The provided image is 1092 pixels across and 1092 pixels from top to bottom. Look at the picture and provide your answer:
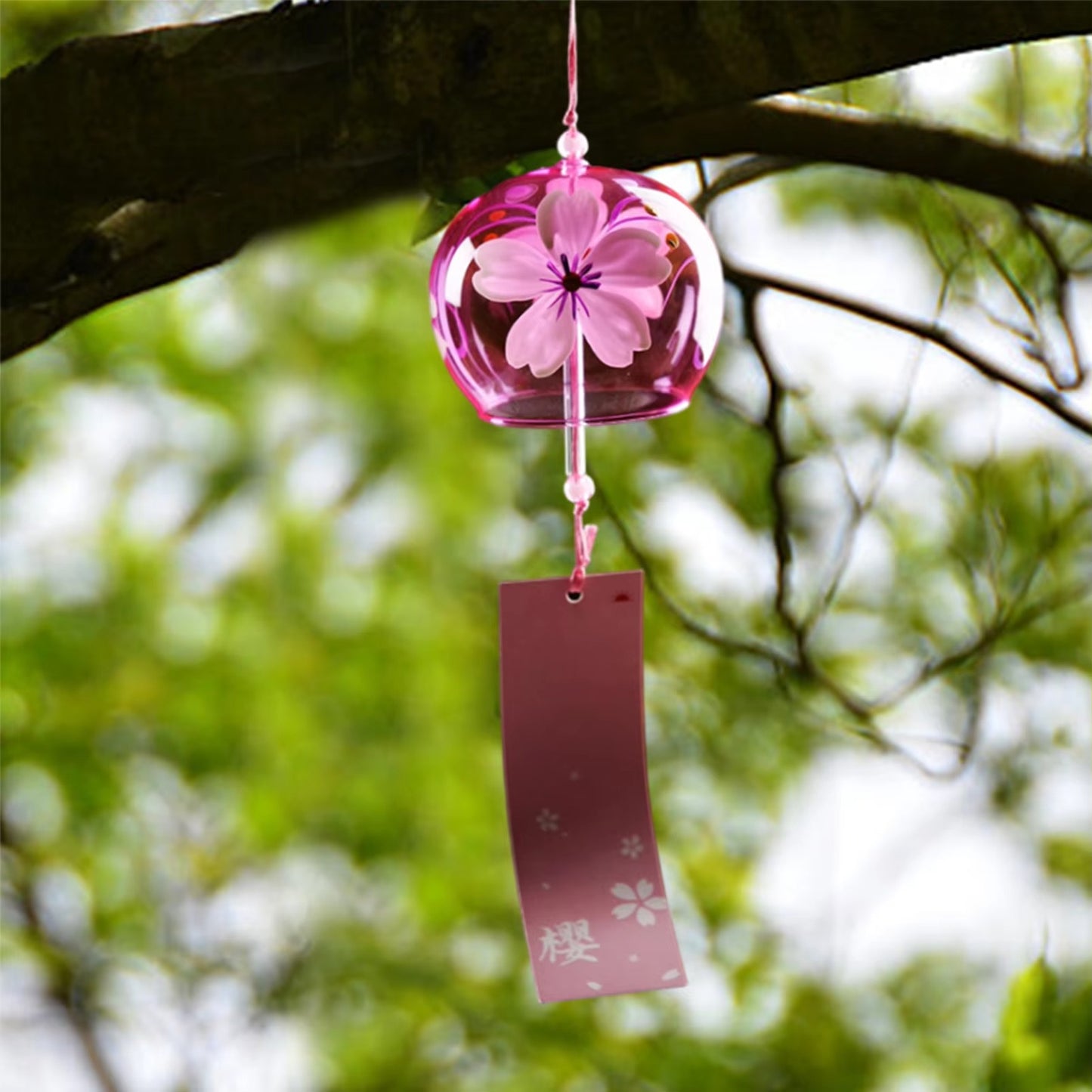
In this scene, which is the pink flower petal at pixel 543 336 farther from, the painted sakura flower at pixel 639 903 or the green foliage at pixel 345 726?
the green foliage at pixel 345 726

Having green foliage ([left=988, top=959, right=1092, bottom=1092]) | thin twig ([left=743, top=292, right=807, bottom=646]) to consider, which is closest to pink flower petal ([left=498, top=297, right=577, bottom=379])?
thin twig ([left=743, top=292, right=807, bottom=646])

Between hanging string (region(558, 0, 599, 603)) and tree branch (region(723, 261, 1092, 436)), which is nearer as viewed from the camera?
hanging string (region(558, 0, 599, 603))

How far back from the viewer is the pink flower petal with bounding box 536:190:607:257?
1.66 feet

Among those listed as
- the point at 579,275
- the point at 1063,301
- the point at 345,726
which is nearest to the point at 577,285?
the point at 579,275

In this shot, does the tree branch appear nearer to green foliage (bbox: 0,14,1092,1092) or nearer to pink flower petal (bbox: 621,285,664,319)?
pink flower petal (bbox: 621,285,664,319)

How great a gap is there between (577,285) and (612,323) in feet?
0.06

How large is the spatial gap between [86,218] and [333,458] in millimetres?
1339

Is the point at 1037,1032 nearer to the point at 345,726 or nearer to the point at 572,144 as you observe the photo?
the point at 572,144

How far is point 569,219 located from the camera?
51cm

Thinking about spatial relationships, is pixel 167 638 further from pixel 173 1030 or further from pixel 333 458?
pixel 173 1030

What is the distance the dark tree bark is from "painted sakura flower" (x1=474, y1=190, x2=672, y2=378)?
50mm

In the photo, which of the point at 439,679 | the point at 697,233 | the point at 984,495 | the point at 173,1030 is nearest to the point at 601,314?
the point at 697,233

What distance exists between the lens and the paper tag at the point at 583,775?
52 centimetres

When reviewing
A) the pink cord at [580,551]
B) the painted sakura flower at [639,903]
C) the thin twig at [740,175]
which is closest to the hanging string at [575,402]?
the pink cord at [580,551]
